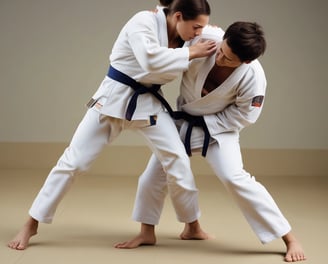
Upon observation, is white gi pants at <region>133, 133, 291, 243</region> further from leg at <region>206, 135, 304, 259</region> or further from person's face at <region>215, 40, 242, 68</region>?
person's face at <region>215, 40, 242, 68</region>

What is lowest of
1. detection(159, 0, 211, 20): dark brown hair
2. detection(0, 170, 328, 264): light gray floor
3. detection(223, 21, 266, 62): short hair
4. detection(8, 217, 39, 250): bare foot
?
detection(0, 170, 328, 264): light gray floor

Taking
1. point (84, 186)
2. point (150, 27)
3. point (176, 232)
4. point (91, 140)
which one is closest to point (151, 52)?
point (150, 27)

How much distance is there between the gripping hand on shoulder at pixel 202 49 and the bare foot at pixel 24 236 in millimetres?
1025

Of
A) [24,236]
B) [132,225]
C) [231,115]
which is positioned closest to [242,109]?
[231,115]

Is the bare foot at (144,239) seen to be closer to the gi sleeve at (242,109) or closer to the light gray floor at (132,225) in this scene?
the light gray floor at (132,225)

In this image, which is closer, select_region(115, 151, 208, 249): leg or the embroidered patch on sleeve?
the embroidered patch on sleeve

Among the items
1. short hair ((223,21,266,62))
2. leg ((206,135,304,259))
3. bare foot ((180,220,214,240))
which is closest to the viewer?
short hair ((223,21,266,62))

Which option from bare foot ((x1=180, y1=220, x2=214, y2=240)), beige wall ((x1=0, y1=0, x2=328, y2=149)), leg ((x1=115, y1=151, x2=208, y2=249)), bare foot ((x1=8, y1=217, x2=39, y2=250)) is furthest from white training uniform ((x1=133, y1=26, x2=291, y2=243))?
beige wall ((x1=0, y1=0, x2=328, y2=149))

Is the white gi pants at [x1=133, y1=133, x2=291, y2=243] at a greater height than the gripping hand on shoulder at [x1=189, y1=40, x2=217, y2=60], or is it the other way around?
the gripping hand on shoulder at [x1=189, y1=40, x2=217, y2=60]

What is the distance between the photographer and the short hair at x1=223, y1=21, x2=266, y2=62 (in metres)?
2.61

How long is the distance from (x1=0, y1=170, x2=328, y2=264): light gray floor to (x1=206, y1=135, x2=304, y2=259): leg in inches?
4.4

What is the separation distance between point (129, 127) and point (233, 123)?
455 millimetres

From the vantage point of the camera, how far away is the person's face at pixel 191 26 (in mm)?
2689

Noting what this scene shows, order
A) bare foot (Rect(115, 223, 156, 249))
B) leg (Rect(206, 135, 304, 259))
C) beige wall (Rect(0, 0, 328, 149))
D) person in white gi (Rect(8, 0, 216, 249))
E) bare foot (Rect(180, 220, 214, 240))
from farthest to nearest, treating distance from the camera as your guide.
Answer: beige wall (Rect(0, 0, 328, 149)), bare foot (Rect(180, 220, 214, 240)), bare foot (Rect(115, 223, 156, 249)), leg (Rect(206, 135, 304, 259)), person in white gi (Rect(8, 0, 216, 249))
